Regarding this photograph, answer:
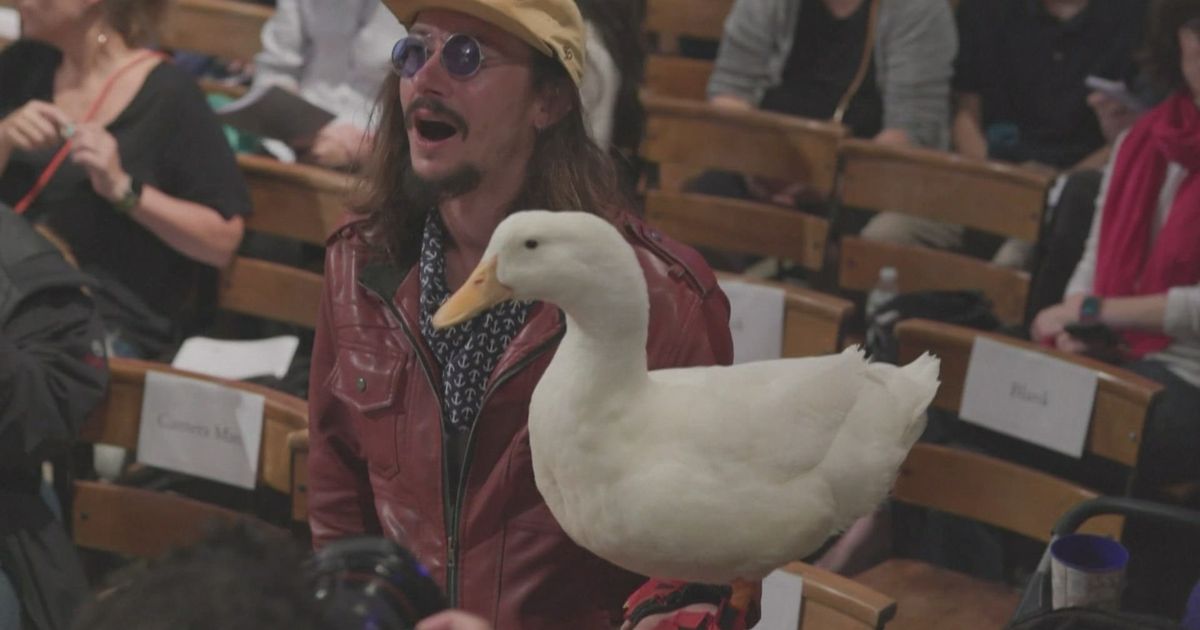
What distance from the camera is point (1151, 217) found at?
2703 mm

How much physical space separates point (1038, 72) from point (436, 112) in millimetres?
2566

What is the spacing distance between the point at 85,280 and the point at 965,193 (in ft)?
5.67

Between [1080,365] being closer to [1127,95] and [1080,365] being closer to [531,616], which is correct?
[531,616]

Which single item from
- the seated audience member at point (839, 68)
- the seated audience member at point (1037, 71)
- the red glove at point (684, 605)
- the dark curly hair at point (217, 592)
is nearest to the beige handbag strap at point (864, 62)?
the seated audience member at point (839, 68)

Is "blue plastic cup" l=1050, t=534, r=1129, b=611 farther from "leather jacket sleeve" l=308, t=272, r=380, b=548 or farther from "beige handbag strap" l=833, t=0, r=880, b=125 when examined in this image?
"beige handbag strap" l=833, t=0, r=880, b=125

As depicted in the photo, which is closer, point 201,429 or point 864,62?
point 201,429

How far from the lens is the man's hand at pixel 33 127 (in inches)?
98.8

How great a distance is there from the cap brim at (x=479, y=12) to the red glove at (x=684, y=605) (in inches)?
21.5

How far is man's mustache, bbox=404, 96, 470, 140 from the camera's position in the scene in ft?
4.83

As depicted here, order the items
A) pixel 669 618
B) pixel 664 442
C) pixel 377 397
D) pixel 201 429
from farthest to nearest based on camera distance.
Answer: pixel 201 429, pixel 377 397, pixel 669 618, pixel 664 442

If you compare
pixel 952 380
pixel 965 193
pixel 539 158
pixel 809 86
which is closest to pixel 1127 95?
pixel 965 193

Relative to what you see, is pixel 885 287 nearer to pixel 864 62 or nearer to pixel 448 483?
pixel 864 62

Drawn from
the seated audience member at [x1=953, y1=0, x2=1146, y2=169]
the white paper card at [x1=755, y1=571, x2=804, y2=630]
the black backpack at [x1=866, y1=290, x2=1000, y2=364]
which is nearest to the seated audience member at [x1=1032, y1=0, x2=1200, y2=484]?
the black backpack at [x1=866, y1=290, x2=1000, y2=364]

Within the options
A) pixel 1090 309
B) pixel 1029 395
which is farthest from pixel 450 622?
pixel 1090 309
